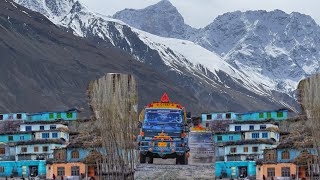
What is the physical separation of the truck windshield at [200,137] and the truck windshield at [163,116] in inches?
1803

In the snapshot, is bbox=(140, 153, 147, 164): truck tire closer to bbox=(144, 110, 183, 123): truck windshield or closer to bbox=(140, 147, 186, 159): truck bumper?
bbox=(140, 147, 186, 159): truck bumper

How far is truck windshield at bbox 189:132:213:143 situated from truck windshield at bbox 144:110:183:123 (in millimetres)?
45803

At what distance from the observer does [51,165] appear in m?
83.1

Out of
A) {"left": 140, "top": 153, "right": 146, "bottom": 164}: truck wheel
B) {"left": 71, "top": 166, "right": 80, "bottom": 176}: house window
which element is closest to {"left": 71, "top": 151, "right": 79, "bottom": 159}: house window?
{"left": 71, "top": 166, "right": 80, "bottom": 176}: house window

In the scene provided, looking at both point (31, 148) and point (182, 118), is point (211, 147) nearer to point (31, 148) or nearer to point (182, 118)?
point (31, 148)

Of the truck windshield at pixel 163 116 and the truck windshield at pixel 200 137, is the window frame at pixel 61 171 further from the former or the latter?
the truck windshield at pixel 200 137

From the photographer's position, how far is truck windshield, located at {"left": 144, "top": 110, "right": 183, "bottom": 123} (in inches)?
2990

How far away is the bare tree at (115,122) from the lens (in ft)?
223

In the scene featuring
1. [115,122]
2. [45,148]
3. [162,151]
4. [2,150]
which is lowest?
[162,151]

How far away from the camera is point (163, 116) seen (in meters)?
76.3

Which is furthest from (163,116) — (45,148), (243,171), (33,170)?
(45,148)

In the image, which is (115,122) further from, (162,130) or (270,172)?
(270,172)

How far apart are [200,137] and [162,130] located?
51.5 metres

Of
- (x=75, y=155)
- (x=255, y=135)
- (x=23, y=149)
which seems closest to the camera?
(x=75, y=155)
